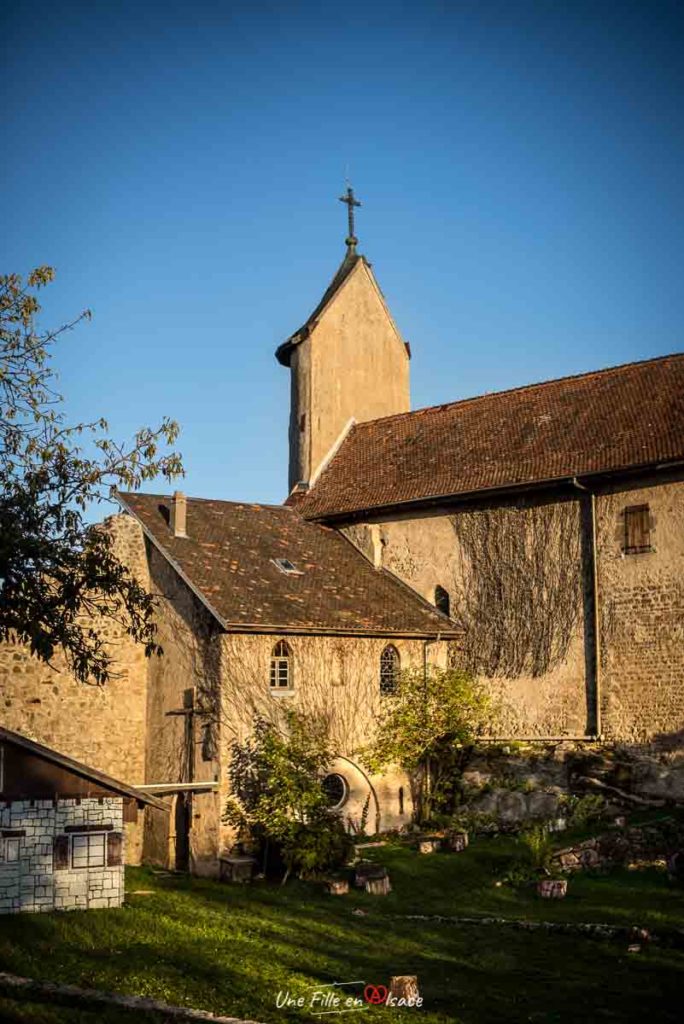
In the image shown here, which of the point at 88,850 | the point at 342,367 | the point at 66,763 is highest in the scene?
the point at 342,367

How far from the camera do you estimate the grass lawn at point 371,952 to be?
41.2 feet

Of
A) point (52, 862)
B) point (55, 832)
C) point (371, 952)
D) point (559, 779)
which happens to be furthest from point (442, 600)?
point (371, 952)

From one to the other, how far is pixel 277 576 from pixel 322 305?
1181cm

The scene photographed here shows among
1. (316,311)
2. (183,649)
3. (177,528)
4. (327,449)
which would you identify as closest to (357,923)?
(183,649)

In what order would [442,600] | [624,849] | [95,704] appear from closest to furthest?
[624,849]
[95,704]
[442,600]

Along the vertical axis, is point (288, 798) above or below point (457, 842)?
above

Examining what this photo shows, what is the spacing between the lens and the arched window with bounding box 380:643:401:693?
88.9ft

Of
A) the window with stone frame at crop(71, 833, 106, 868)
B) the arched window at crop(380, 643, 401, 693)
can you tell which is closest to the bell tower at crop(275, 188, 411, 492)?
the arched window at crop(380, 643, 401, 693)

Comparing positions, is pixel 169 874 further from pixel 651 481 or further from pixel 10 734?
pixel 651 481

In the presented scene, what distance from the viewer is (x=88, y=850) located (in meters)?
18.8

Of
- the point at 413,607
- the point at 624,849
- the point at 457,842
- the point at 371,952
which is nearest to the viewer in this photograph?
the point at 371,952

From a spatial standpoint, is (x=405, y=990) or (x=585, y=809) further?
(x=585, y=809)

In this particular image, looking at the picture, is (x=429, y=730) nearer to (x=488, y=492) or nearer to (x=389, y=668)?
(x=389, y=668)

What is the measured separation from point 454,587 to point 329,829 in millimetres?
8546
